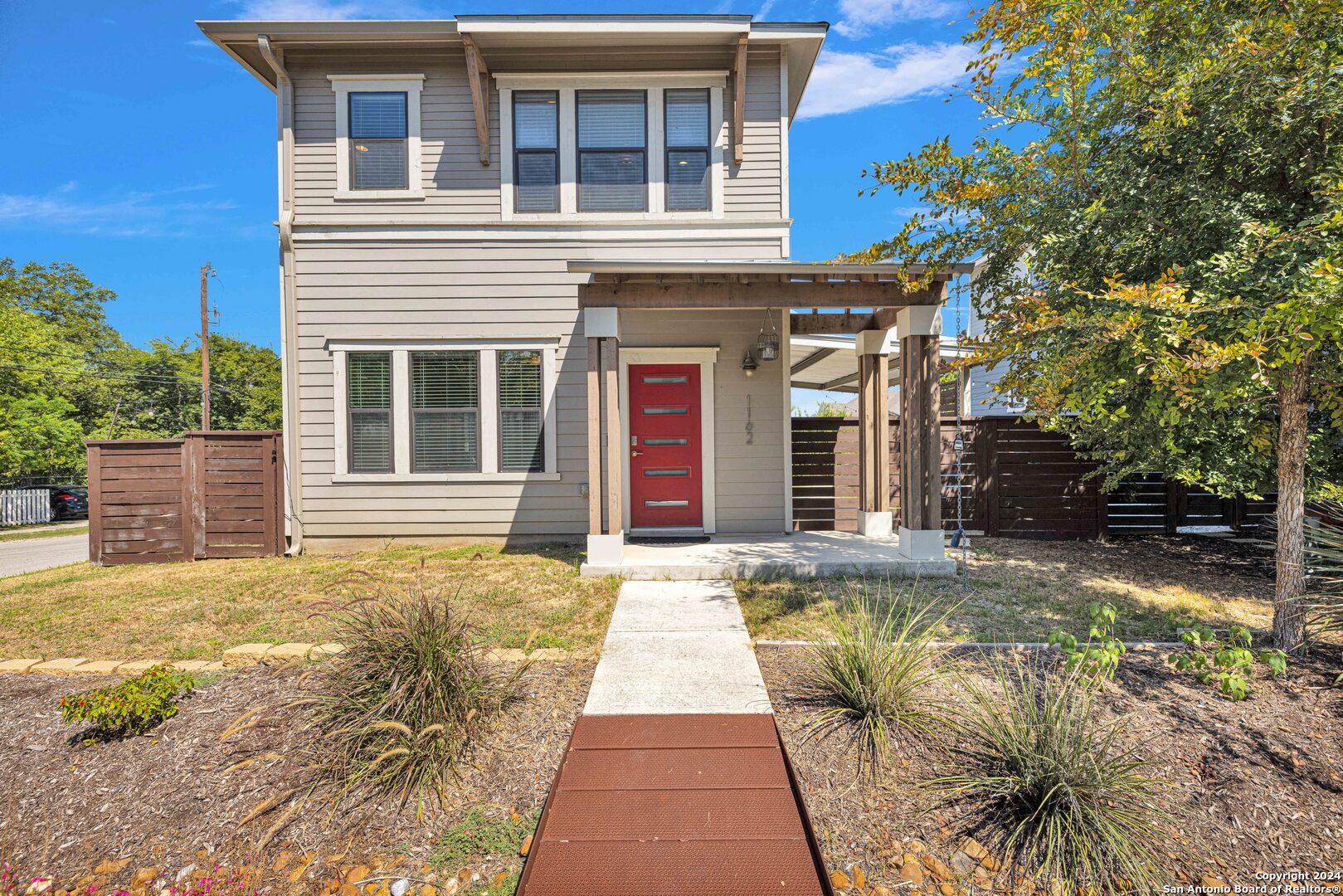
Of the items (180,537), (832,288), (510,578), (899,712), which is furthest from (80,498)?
(899,712)

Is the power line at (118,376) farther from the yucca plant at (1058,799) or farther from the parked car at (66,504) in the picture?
the yucca plant at (1058,799)

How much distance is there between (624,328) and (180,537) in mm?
5746

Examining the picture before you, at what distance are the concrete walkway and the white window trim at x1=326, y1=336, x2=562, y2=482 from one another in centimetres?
324

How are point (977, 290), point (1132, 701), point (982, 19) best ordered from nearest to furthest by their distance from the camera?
1. point (1132, 701)
2. point (982, 19)
3. point (977, 290)

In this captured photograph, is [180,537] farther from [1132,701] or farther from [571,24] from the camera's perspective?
[1132,701]


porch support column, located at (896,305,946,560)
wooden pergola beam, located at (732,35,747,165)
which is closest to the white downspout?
wooden pergola beam, located at (732,35,747,165)

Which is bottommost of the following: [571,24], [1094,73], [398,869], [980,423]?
[398,869]

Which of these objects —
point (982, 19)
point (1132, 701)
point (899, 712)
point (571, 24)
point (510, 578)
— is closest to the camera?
point (899, 712)

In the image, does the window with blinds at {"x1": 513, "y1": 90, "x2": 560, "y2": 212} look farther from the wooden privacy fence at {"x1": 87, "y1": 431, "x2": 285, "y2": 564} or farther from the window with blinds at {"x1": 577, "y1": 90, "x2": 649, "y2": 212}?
the wooden privacy fence at {"x1": 87, "y1": 431, "x2": 285, "y2": 564}

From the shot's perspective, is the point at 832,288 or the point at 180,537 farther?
the point at 180,537

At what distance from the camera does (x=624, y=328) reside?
727 centimetres

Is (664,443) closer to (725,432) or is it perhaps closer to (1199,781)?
(725,432)

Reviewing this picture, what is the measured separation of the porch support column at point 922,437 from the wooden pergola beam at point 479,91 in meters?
5.20

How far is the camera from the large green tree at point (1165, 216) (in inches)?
125
